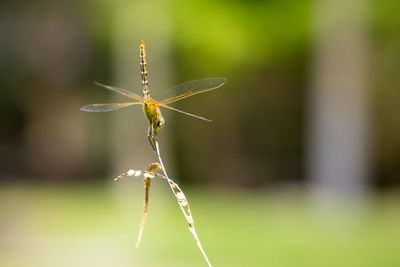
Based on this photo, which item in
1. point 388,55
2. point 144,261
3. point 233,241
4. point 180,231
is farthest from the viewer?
point 388,55

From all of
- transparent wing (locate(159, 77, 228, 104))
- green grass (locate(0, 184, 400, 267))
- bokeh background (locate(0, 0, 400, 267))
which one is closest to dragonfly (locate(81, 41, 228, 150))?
transparent wing (locate(159, 77, 228, 104))

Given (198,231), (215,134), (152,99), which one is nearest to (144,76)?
(152,99)

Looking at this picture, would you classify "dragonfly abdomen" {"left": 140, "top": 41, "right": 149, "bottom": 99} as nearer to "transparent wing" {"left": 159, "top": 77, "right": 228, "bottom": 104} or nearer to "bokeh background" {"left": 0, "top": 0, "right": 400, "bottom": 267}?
"transparent wing" {"left": 159, "top": 77, "right": 228, "bottom": 104}

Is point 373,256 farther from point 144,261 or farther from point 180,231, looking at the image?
point 180,231

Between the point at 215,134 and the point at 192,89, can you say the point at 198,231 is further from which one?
the point at 215,134

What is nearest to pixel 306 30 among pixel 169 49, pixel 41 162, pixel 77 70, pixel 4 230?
pixel 169 49

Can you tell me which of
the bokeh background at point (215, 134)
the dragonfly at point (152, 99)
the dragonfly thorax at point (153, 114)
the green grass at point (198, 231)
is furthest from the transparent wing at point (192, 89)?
the bokeh background at point (215, 134)
